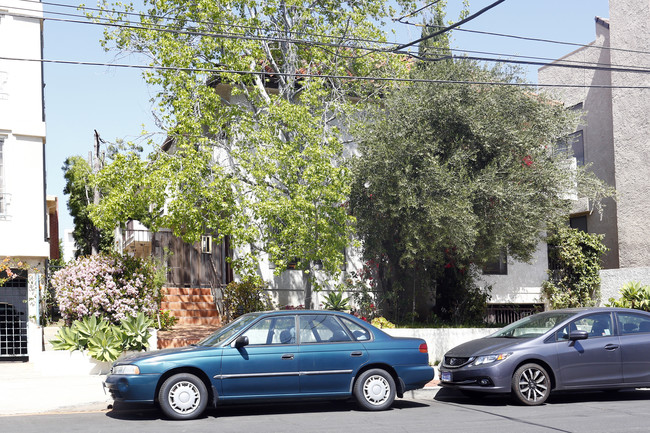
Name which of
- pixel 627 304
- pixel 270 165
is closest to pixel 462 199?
pixel 270 165

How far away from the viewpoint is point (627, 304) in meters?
19.1

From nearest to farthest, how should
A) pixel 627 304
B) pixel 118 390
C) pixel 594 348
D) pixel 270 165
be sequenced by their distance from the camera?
pixel 118 390 < pixel 594 348 < pixel 270 165 < pixel 627 304

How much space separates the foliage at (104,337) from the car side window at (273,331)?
508 centimetres

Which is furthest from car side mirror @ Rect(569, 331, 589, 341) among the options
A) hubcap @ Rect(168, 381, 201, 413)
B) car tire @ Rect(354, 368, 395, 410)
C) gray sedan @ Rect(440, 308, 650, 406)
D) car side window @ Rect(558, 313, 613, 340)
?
hubcap @ Rect(168, 381, 201, 413)

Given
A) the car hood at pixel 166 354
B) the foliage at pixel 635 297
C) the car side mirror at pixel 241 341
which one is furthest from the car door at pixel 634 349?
the foliage at pixel 635 297

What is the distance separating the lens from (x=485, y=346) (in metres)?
11.5

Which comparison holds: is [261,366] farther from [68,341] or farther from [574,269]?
[574,269]

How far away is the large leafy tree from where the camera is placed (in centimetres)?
1524

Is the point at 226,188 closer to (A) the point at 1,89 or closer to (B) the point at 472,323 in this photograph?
(A) the point at 1,89

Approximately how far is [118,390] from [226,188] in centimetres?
678

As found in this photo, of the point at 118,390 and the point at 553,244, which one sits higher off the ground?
the point at 553,244

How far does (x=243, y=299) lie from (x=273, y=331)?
7579 mm

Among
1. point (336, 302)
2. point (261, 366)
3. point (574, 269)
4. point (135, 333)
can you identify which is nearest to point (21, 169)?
point (135, 333)

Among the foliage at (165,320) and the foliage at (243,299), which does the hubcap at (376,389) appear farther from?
the foliage at (165,320)
